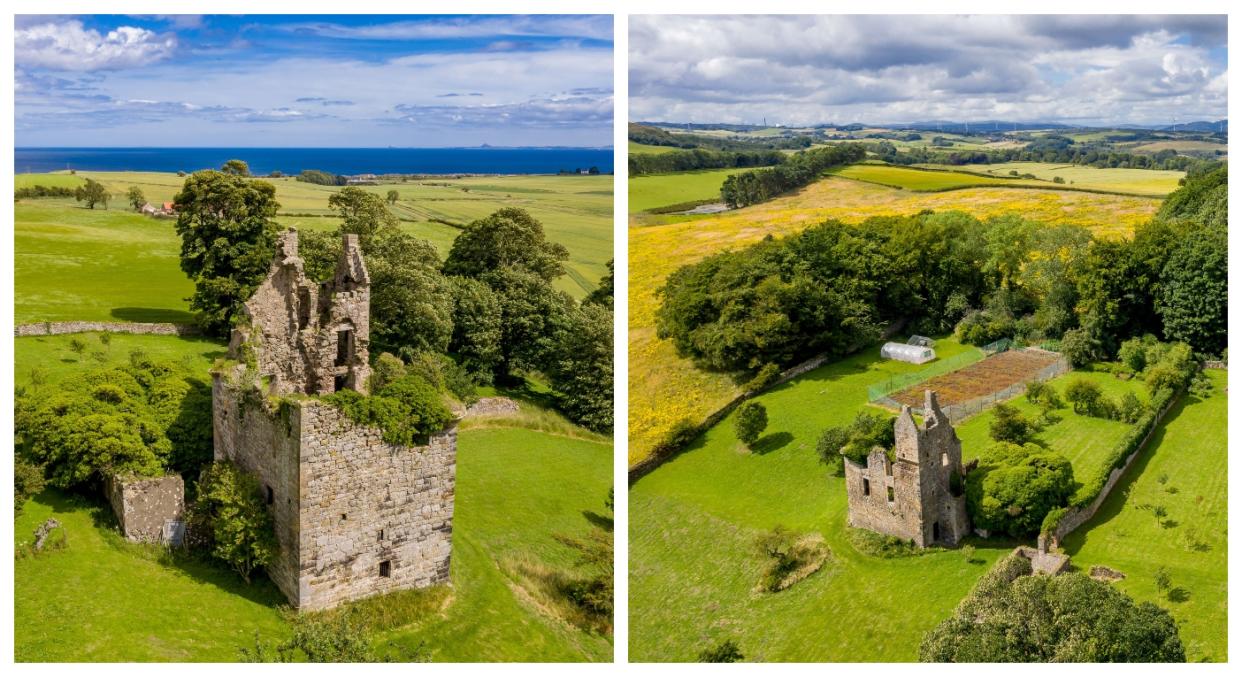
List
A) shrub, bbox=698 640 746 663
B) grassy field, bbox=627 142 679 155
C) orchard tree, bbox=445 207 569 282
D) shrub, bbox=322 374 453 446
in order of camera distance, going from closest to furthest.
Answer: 1. shrub, bbox=698 640 746 663
2. shrub, bbox=322 374 453 446
3. grassy field, bbox=627 142 679 155
4. orchard tree, bbox=445 207 569 282

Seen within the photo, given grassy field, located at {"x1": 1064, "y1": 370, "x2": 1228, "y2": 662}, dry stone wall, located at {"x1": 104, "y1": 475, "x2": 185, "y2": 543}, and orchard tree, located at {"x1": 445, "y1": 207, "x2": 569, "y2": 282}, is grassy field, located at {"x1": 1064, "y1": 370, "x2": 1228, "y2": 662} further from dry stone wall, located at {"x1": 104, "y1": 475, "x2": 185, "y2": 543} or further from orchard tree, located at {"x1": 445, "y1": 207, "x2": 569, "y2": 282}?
orchard tree, located at {"x1": 445, "y1": 207, "x2": 569, "y2": 282}

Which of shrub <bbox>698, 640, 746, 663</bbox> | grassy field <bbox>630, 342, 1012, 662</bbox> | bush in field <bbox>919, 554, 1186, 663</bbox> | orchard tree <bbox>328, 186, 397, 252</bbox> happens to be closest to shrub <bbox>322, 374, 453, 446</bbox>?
grassy field <bbox>630, 342, 1012, 662</bbox>

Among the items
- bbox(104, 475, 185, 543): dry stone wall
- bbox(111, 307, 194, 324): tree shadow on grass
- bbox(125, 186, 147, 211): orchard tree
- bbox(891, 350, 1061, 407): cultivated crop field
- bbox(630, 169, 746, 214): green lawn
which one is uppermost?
bbox(125, 186, 147, 211): orchard tree

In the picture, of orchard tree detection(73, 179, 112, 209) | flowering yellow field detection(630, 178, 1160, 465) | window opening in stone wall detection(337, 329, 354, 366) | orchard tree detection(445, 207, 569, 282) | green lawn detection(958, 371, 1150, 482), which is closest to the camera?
window opening in stone wall detection(337, 329, 354, 366)

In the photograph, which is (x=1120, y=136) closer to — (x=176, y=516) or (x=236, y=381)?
(x=236, y=381)

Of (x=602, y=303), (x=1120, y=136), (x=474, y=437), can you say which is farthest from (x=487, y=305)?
(x=1120, y=136)

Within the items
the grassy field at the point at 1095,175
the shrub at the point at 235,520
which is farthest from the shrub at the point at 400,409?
the grassy field at the point at 1095,175

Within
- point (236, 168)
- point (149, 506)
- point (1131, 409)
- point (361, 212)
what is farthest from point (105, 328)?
point (1131, 409)

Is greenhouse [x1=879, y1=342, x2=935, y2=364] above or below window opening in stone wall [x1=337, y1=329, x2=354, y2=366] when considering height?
below
